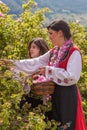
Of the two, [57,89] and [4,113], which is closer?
[4,113]

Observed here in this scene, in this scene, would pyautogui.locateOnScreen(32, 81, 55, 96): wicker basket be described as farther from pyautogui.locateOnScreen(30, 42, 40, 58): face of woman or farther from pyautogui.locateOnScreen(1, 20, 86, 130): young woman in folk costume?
pyautogui.locateOnScreen(30, 42, 40, 58): face of woman

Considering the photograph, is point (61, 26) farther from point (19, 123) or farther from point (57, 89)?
point (19, 123)

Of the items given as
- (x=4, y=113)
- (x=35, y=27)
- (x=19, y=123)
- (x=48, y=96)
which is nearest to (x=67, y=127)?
(x=48, y=96)

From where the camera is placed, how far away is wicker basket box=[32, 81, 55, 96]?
387cm

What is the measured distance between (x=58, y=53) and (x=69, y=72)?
0.33 meters

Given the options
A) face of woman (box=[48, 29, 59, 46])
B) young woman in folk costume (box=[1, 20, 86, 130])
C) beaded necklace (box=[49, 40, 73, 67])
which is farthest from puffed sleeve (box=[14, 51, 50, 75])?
face of woman (box=[48, 29, 59, 46])

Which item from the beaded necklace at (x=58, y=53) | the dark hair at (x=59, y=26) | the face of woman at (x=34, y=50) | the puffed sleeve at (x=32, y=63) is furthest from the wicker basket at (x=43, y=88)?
the face of woman at (x=34, y=50)

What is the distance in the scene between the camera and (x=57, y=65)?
406 cm

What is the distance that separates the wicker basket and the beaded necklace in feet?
0.80

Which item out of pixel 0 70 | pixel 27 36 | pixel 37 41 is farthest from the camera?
pixel 27 36

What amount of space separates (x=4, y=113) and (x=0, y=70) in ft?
2.30

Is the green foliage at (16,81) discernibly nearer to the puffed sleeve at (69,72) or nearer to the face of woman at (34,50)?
the face of woman at (34,50)

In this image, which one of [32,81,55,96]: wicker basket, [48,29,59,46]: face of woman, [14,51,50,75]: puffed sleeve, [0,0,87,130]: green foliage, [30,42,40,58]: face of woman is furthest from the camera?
[30,42,40,58]: face of woman

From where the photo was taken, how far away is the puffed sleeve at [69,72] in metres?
3.90
